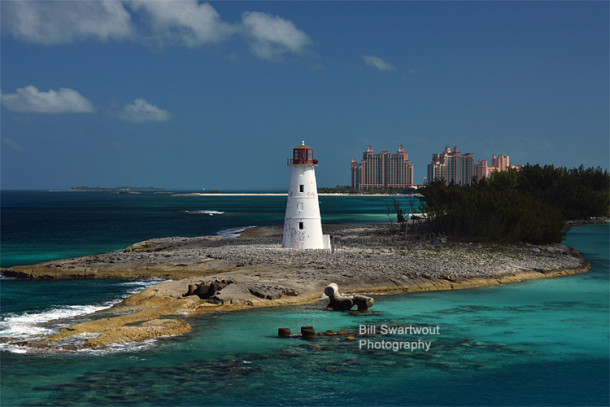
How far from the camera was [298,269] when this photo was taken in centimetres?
3612

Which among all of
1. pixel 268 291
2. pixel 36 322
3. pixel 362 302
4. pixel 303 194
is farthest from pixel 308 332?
pixel 303 194

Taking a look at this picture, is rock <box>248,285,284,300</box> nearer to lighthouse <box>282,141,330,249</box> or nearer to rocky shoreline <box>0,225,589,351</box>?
rocky shoreline <box>0,225,589,351</box>

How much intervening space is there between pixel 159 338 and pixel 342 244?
28.6 meters

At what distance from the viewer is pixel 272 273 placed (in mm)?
34969

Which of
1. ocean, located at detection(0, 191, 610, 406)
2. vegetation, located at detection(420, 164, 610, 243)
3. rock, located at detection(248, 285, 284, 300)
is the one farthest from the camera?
vegetation, located at detection(420, 164, 610, 243)

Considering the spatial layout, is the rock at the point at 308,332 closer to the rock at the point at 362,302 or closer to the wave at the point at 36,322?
the rock at the point at 362,302

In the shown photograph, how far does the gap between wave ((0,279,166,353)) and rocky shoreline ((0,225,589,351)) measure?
0.60m

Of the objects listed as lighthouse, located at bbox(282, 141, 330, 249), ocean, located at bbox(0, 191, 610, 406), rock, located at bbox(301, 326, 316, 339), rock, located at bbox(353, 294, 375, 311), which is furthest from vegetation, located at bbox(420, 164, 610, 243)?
rock, located at bbox(301, 326, 316, 339)

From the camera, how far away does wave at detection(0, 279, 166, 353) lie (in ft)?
75.5

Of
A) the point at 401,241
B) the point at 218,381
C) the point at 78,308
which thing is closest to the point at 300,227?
the point at 401,241

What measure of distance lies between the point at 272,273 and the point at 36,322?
12874 mm

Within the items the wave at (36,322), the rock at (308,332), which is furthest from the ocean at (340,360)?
the rock at (308,332)

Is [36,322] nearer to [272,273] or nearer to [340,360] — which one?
[272,273]

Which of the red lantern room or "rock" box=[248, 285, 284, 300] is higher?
the red lantern room
